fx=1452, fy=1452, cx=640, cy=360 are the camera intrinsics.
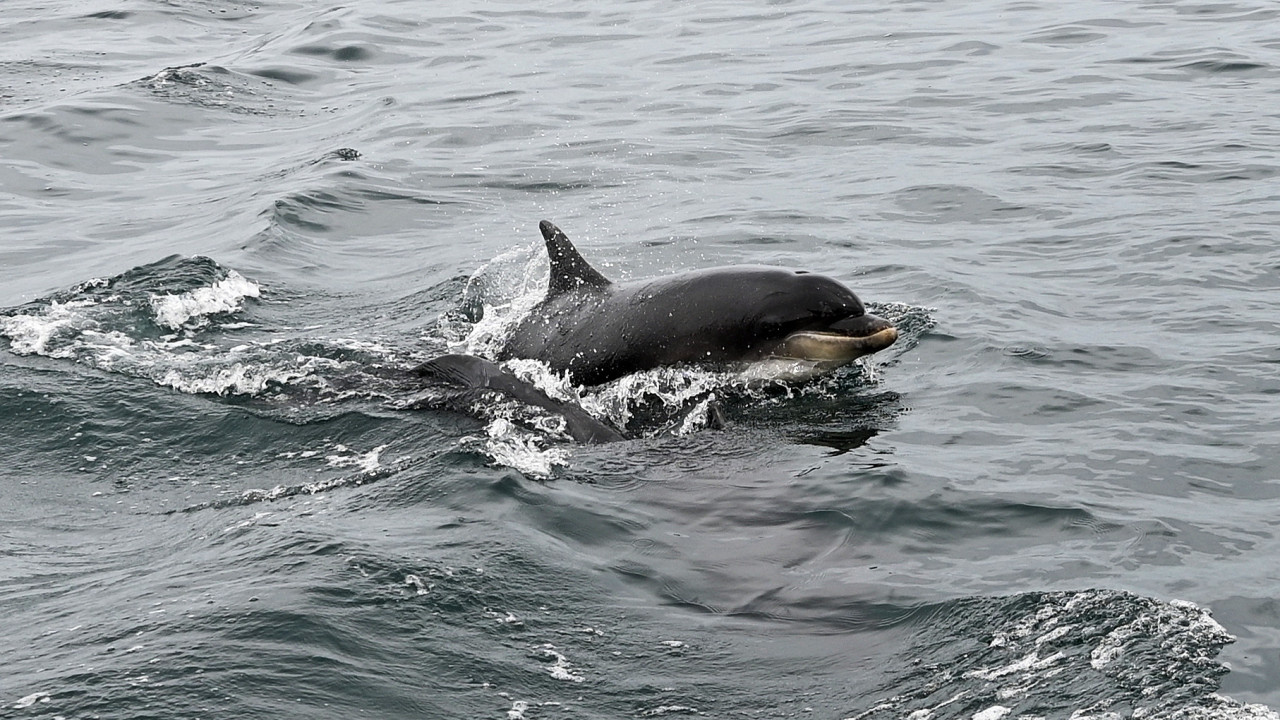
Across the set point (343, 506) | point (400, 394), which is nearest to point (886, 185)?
point (400, 394)

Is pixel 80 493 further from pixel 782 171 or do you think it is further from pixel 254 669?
pixel 782 171

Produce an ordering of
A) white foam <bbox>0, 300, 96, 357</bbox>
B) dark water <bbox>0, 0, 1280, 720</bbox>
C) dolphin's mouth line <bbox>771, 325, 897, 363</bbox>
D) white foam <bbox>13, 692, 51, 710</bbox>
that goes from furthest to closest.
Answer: white foam <bbox>0, 300, 96, 357</bbox> < dolphin's mouth line <bbox>771, 325, 897, 363</bbox> < dark water <bbox>0, 0, 1280, 720</bbox> < white foam <bbox>13, 692, 51, 710</bbox>

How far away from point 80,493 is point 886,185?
11.4 meters

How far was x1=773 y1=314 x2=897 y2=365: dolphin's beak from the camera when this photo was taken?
10.8m

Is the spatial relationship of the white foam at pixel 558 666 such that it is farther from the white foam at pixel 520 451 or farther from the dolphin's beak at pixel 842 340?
the dolphin's beak at pixel 842 340

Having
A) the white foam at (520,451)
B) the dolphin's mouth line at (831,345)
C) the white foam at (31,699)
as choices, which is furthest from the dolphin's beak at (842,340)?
the white foam at (31,699)

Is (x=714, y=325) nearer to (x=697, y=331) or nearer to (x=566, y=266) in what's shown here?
(x=697, y=331)

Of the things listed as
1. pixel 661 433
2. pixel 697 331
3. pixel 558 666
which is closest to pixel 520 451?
pixel 661 433

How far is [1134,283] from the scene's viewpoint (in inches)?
536

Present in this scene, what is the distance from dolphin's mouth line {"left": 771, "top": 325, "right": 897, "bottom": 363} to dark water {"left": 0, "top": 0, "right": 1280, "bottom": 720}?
1.28 feet

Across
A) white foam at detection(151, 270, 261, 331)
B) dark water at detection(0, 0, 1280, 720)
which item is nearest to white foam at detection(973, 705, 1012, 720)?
dark water at detection(0, 0, 1280, 720)

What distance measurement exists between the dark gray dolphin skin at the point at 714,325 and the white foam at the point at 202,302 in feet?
12.9

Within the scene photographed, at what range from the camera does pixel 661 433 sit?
1035cm

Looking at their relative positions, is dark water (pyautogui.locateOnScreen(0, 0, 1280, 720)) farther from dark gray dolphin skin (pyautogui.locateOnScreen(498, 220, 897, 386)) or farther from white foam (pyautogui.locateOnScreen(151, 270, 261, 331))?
dark gray dolphin skin (pyautogui.locateOnScreen(498, 220, 897, 386))
